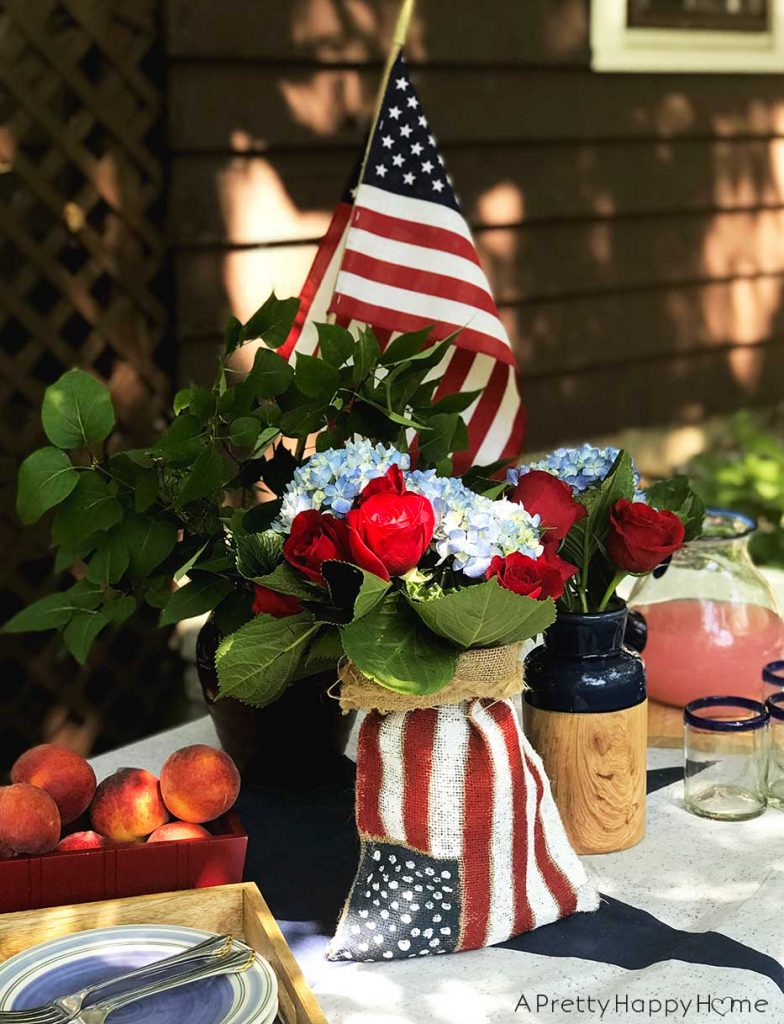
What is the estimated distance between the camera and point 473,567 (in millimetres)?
1017

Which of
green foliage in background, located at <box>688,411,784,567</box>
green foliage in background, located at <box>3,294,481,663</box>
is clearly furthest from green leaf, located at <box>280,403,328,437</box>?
green foliage in background, located at <box>688,411,784,567</box>

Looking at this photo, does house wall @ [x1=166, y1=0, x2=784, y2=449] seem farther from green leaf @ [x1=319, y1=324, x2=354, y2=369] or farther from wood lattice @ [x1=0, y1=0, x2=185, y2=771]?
green leaf @ [x1=319, y1=324, x2=354, y2=369]

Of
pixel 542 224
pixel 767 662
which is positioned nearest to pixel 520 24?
pixel 542 224

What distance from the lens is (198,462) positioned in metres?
1.24

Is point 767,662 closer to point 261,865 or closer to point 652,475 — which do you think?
point 261,865

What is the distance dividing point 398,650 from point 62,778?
332 millimetres

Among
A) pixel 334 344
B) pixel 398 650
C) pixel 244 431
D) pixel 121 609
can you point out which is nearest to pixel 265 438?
pixel 244 431

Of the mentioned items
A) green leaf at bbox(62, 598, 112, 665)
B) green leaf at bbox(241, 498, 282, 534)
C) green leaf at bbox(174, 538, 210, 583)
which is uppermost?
green leaf at bbox(241, 498, 282, 534)

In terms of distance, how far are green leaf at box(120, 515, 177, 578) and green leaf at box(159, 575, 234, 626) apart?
0.15ft

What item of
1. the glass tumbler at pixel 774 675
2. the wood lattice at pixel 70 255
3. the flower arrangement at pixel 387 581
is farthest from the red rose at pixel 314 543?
the wood lattice at pixel 70 255

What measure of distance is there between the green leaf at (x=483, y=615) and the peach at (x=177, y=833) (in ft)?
0.91

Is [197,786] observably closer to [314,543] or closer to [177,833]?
[177,833]

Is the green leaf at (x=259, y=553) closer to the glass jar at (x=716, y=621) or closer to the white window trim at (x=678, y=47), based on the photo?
the glass jar at (x=716, y=621)

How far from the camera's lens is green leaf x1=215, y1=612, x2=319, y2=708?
1.08 metres
